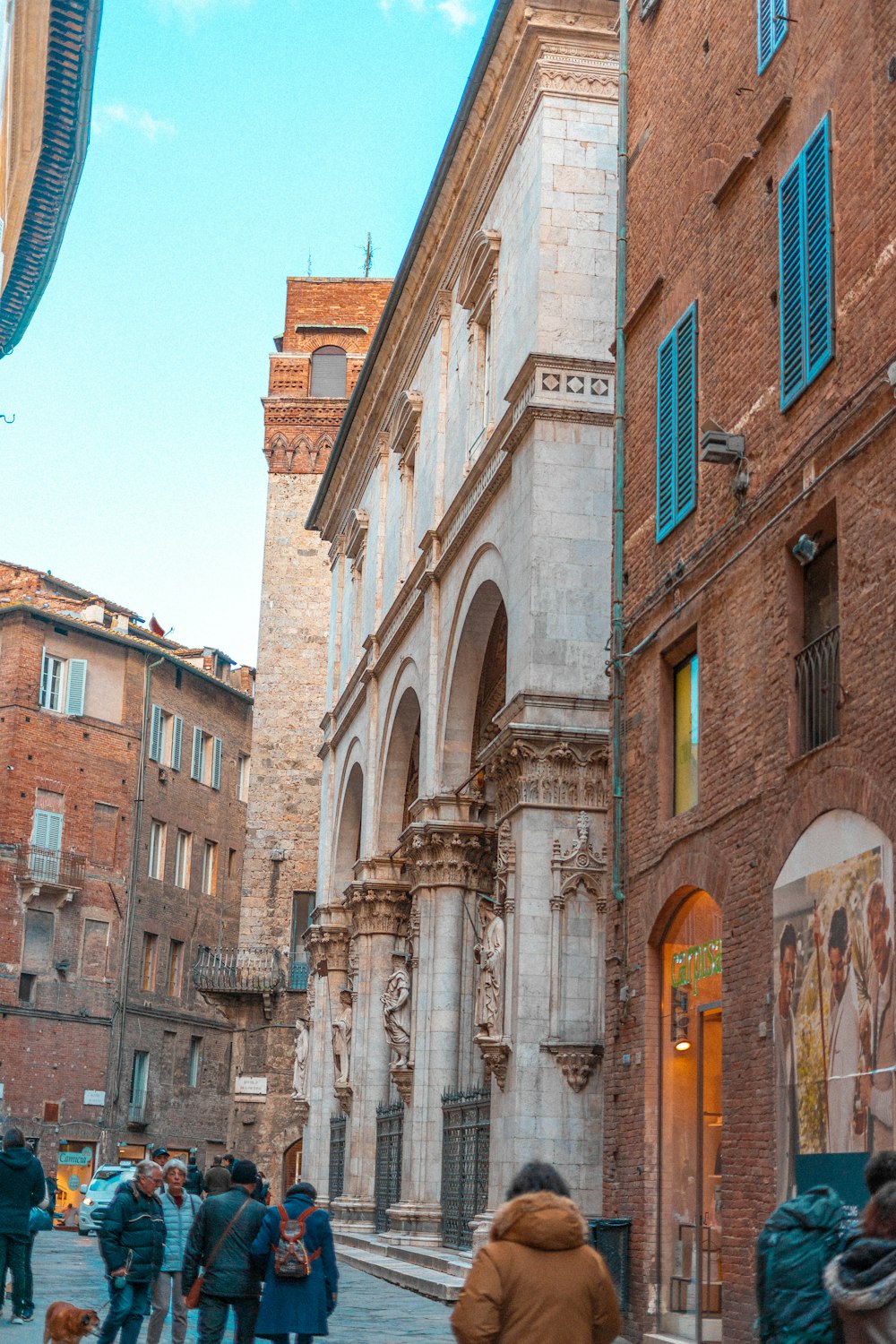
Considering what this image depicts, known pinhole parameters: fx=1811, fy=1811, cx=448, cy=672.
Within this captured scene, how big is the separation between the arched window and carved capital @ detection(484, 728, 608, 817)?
30.8 meters

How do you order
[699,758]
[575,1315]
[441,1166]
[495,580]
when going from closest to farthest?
[575,1315]
[699,758]
[495,580]
[441,1166]

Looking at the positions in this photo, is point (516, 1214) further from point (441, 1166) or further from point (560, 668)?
point (441, 1166)

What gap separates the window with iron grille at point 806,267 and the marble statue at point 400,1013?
1445 centimetres

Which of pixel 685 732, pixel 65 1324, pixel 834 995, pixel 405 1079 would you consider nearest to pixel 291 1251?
pixel 65 1324

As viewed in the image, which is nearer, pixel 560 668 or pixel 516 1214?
pixel 516 1214

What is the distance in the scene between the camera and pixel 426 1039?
76.2 feet

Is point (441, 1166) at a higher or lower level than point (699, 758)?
lower

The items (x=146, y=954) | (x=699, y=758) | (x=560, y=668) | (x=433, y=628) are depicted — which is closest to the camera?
(x=699, y=758)

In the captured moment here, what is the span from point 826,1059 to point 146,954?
1407 inches

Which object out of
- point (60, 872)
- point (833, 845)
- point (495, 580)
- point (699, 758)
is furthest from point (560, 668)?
point (60, 872)

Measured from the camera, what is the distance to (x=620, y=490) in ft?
52.1

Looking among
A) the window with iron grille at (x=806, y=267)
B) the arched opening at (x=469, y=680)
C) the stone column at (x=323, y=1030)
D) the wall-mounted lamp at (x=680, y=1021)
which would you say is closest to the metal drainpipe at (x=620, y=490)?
the wall-mounted lamp at (x=680, y=1021)

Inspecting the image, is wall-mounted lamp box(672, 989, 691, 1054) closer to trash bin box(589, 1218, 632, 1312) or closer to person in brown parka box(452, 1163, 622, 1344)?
trash bin box(589, 1218, 632, 1312)

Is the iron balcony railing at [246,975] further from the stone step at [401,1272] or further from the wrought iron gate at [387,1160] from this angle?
the stone step at [401,1272]
